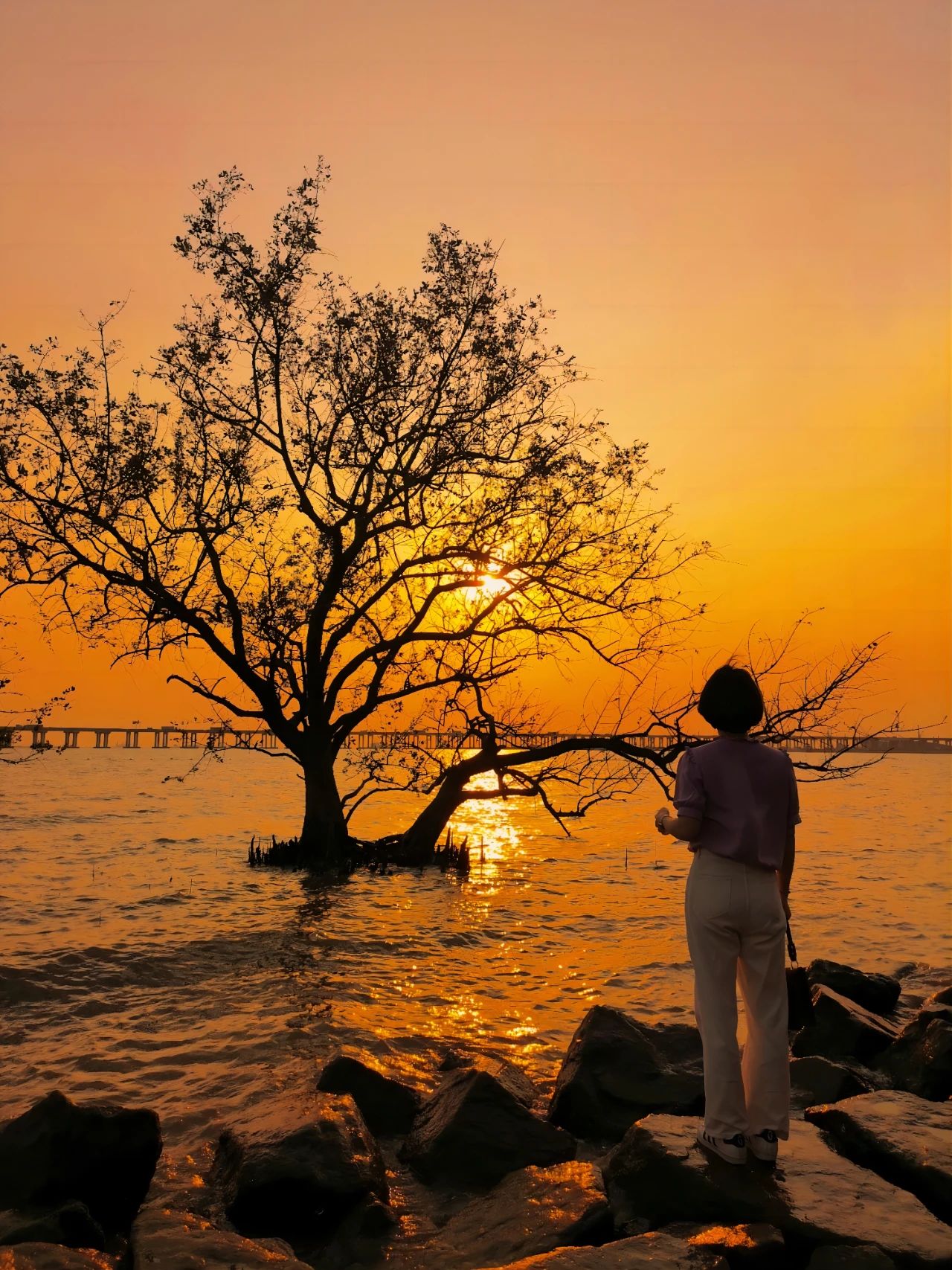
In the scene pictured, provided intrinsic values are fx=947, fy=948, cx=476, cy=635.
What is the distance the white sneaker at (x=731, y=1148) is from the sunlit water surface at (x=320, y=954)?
2.77 meters

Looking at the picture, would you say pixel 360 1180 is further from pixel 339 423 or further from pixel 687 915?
pixel 339 423

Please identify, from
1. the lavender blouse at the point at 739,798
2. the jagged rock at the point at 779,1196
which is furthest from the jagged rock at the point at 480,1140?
the lavender blouse at the point at 739,798

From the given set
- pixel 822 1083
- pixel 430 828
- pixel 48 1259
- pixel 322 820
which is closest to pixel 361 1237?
pixel 48 1259

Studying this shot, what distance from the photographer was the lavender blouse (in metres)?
5.34

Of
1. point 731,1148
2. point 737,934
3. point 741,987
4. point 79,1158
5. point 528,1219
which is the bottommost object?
point 528,1219

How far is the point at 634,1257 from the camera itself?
14.4ft

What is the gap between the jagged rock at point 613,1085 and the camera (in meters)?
7.09

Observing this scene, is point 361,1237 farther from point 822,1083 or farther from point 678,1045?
point 822,1083

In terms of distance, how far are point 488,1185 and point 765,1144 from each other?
6.28 ft

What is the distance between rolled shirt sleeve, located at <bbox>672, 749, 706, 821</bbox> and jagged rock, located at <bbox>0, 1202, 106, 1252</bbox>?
12.7 feet

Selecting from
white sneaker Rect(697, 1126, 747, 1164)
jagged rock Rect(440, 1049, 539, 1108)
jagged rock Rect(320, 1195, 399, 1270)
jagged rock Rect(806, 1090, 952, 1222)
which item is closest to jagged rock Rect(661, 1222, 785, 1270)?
white sneaker Rect(697, 1126, 747, 1164)

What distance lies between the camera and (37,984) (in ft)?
38.1

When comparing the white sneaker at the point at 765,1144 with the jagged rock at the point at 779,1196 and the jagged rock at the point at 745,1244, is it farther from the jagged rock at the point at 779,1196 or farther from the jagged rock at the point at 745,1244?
the jagged rock at the point at 745,1244

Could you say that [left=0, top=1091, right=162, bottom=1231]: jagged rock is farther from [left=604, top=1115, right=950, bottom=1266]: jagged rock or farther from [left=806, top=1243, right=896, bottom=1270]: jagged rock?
[left=806, top=1243, right=896, bottom=1270]: jagged rock
